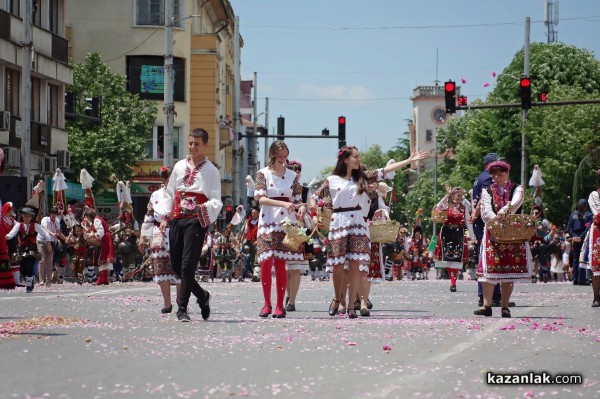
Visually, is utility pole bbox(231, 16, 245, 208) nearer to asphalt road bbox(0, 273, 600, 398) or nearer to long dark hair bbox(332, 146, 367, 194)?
asphalt road bbox(0, 273, 600, 398)

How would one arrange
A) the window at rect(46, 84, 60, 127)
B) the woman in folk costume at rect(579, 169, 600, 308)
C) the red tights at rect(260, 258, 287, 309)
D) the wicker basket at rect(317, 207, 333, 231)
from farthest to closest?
the window at rect(46, 84, 60, 127)
the woman in folk costume at rect(579, 169, 600, 308)
the wicker basket at rect(317, 207, 333, 231)
the red tights at rect(260, 258, 287, 309)

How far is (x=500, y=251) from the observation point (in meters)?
16.6

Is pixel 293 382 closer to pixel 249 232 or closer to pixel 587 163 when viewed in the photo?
pixel 249 232

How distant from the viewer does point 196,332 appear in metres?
13.2

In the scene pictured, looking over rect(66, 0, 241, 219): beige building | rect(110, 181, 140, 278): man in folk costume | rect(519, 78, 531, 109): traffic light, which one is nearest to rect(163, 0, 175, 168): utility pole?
rect(110, 181, 140, 278): man in folk costume

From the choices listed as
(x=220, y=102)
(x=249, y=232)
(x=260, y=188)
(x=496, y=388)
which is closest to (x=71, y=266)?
(x=249, y=232)

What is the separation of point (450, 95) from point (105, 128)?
21307 millimetres

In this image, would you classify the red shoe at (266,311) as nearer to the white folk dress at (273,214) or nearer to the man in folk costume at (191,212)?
the white folk dress at (273,214)

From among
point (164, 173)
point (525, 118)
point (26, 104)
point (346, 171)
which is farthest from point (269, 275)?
point (525, 118)

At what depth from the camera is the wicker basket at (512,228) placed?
1625 centimetres

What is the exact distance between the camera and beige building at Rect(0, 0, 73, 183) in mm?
43750

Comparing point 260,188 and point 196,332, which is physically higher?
point 260,188

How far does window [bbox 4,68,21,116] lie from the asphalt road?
1106 inches

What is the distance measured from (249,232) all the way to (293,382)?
21426 millimetres
